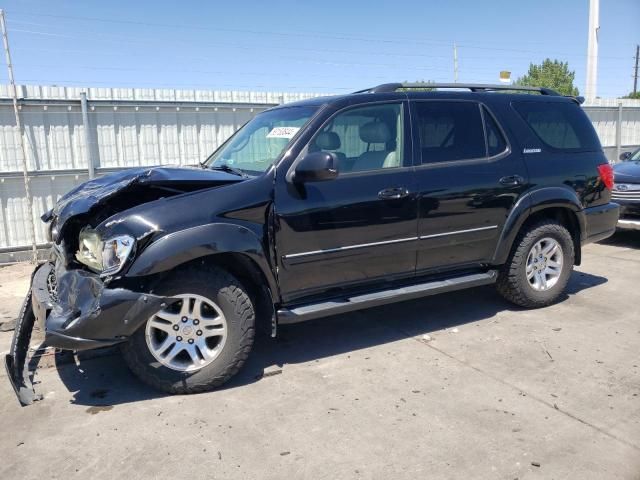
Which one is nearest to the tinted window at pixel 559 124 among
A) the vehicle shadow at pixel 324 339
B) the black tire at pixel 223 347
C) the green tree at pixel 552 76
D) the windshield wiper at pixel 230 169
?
the vehicle shadow at pixel 324 339

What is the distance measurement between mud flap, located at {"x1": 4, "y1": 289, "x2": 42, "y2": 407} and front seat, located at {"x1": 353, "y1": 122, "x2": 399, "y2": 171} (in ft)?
9.17

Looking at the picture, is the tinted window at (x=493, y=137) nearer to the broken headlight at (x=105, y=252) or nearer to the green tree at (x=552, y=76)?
the broken headlight at (x=105, y=252)

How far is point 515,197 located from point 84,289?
368 cm

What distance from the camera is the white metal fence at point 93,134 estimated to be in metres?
7.94

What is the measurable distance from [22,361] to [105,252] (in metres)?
1.12

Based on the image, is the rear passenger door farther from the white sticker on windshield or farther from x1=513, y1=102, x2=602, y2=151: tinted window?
the white sticker on windshield

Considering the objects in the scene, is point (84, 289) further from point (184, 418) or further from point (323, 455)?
point (323, 455)

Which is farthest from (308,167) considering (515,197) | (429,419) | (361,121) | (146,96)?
(146,96)

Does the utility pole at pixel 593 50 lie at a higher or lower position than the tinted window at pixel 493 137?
higher

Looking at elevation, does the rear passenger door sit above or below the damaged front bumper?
above

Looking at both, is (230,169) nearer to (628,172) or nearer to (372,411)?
(372,411)

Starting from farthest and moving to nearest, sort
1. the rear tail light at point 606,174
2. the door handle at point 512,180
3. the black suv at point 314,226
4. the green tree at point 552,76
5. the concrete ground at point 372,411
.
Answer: the green tree at point 552,76, the rear tail light at point 606,174, the door handle at point 512,180, the black suv at point 314,226, the concrete ground at point 372,411

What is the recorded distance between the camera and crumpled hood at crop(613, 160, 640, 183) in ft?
26.9

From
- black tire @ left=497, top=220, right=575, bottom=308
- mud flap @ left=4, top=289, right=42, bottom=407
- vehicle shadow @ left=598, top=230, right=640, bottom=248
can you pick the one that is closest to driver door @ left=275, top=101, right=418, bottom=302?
black tire @ left=497, top=220, right=575, bottom=308
